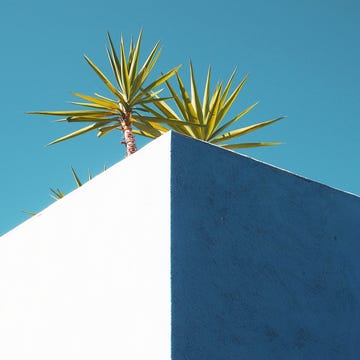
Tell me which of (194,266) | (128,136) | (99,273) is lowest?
(194,266)

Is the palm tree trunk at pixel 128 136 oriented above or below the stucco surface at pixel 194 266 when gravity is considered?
above

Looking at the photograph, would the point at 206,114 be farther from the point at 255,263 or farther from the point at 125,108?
the point at 255,263

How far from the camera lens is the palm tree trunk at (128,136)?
7.71m

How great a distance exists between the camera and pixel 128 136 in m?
7.96

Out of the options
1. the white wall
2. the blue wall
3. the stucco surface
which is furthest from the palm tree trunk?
the blue wall

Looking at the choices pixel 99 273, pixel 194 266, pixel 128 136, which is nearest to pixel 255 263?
pixel 194 266

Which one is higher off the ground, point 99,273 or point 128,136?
point 128,136

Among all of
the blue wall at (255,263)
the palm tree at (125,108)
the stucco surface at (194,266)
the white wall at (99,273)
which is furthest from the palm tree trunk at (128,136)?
the blue wall at (255,263)

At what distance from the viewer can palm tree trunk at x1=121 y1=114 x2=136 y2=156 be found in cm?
771

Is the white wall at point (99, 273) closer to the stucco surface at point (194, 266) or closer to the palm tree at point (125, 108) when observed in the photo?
the stucco surface at point (194, 266)

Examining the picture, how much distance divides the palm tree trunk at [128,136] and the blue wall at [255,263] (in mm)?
4725

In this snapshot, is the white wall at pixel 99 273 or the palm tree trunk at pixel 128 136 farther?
the palm tree trunk at pixel 128 136

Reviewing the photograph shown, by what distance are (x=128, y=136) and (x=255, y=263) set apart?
548 centimetres

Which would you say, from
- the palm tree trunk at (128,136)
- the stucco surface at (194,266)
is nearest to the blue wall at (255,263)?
the stucco surface at (194,266)
